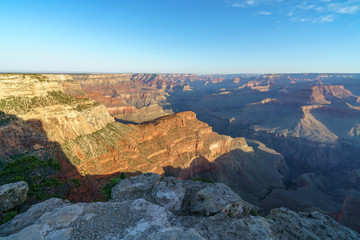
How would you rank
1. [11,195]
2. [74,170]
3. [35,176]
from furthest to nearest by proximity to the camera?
[74,170] < [35,176] < [11,195]

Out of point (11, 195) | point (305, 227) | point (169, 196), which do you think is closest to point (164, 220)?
point (169, 196)

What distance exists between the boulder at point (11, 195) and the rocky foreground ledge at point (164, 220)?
3109 mm

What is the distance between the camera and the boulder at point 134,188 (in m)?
20.6

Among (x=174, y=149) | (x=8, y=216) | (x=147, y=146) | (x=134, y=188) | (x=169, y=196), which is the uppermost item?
(x=169, y=196)

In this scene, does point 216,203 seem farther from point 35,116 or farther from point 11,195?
point 35,116

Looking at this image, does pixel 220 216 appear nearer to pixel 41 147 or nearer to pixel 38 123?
pixel 41 147

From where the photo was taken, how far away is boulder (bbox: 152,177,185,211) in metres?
18.2

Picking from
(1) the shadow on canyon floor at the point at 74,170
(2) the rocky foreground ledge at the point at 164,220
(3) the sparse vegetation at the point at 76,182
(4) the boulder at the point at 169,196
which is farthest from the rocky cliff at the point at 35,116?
(4) the boulder at the point at 169,196

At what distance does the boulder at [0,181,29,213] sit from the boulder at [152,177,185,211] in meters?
14.6

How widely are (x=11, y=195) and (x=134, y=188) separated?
12.8 metres

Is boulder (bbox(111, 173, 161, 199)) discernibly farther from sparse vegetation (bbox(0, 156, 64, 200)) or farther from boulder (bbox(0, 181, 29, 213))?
sparse vegetation (bbox(0, 156, 64, 200))

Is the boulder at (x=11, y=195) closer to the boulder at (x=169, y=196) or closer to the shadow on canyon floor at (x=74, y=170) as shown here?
the shadow on canyon floor at (x=74, y=170)

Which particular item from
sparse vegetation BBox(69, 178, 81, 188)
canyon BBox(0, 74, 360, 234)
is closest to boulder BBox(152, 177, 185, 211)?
canyon BBox(0, 74, 360, 234)

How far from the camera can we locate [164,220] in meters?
15.4
